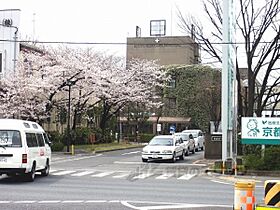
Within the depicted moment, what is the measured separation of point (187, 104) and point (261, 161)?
49181 millimetres

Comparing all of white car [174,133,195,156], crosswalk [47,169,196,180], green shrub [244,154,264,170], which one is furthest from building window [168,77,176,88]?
crosswalk [47,169,196,180]

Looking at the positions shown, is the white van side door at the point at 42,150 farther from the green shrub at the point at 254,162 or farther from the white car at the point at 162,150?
the white car at the point at 162,150

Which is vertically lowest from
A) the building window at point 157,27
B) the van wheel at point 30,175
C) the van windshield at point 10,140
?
the van wheel at point 30,175

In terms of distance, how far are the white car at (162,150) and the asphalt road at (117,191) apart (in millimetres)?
6350

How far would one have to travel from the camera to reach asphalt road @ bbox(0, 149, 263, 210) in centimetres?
1221

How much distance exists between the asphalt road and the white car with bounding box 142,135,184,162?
635 centimetres

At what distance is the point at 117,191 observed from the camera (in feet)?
49.7

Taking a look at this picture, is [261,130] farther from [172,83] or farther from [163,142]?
[172,83]

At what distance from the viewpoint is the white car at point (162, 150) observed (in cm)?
2869

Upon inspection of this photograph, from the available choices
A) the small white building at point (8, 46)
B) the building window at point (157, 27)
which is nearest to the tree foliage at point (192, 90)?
the building window at point (157, 27)

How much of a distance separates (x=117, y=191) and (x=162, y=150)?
13765 millimetres

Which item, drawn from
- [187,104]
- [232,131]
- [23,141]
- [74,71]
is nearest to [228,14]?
[232,131]

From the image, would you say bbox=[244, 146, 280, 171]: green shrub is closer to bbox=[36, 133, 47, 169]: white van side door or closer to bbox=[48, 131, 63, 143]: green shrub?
bbox=[36, 133, 47, 169]: white van side door

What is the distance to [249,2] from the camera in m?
29.5
